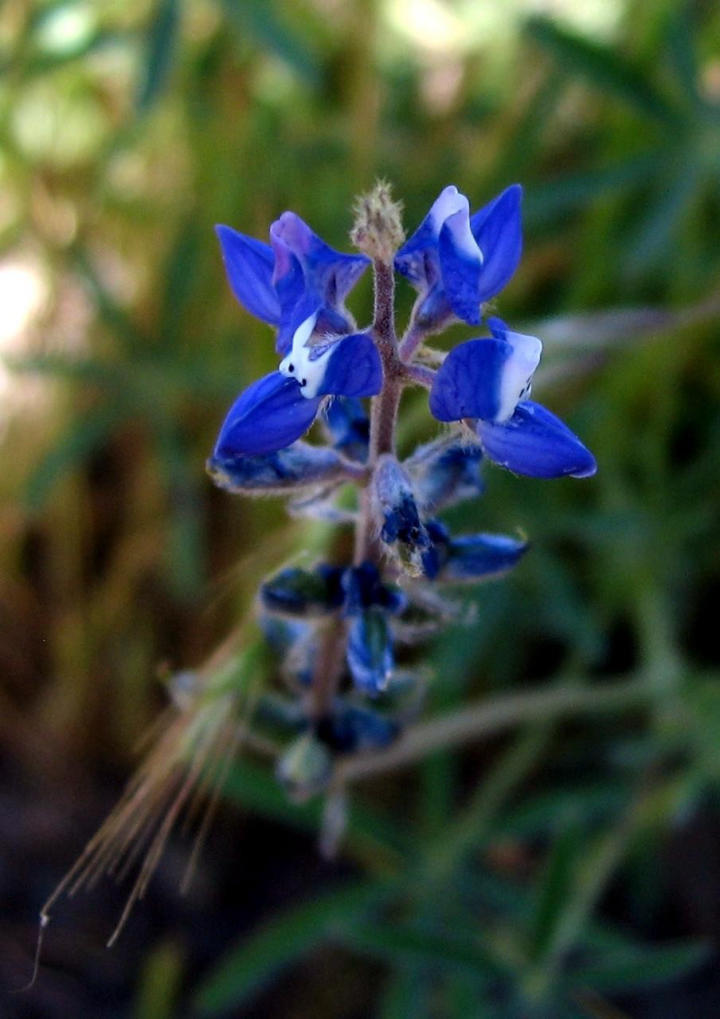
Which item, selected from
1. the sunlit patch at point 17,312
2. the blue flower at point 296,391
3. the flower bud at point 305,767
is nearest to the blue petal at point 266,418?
the blue flower at point 296,391

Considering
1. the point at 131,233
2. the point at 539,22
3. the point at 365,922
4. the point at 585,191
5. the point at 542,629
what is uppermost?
the point at 539,22

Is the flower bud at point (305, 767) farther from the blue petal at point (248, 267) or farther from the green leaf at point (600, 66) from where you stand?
the green leaf at point (600, 66)

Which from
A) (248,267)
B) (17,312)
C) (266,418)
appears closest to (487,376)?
(266,418)

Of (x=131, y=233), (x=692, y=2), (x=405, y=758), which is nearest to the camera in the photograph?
(x=405, y=758)

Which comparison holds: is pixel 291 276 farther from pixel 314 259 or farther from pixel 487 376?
pixel 487 376

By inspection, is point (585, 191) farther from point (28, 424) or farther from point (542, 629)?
point (28, 424)

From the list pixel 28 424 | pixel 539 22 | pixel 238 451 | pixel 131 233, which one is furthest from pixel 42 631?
pixel 238 451
